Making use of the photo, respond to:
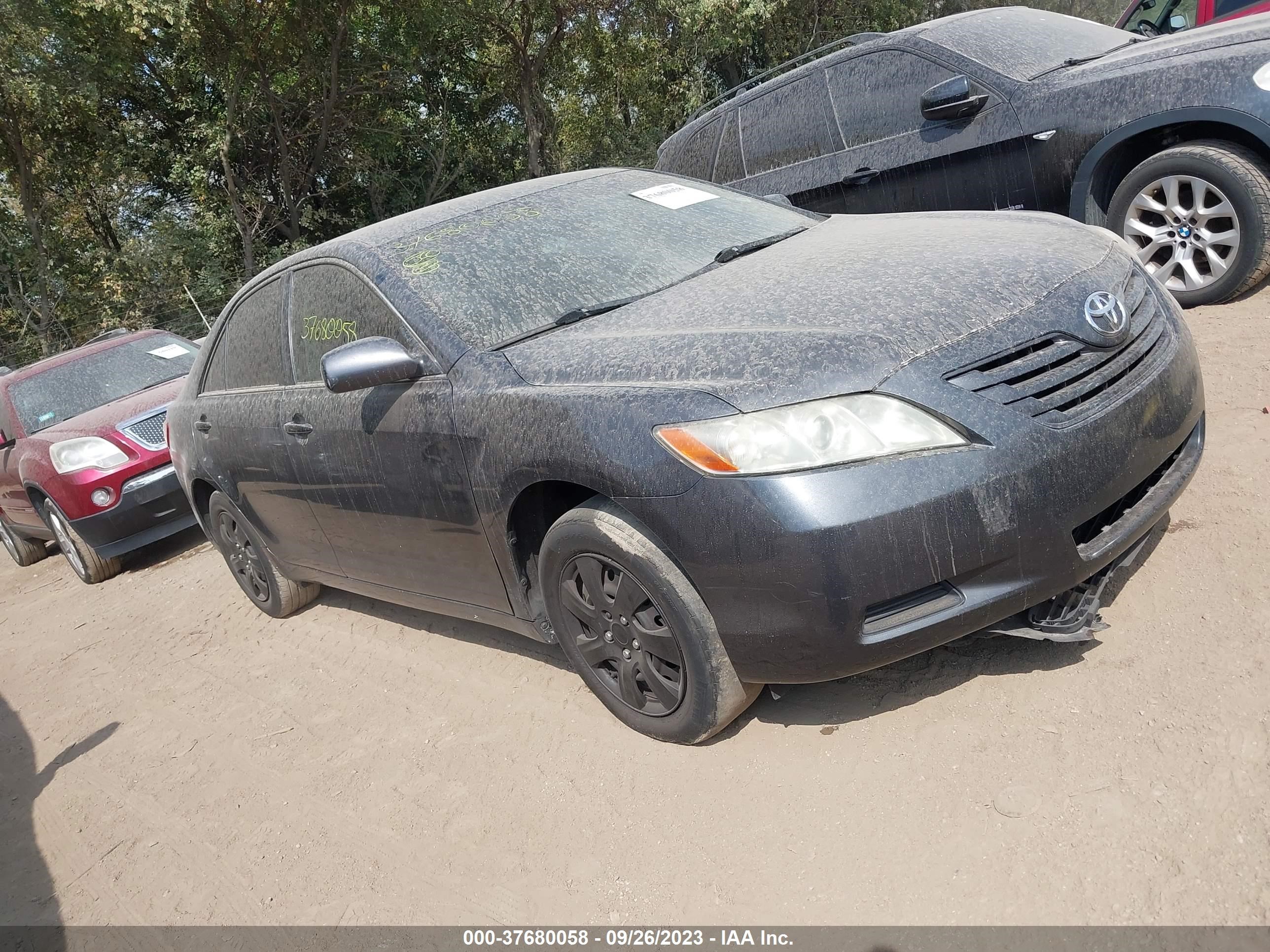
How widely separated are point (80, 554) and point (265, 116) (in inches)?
597

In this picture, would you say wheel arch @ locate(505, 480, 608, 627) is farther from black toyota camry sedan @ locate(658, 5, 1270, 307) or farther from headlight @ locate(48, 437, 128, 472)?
headlight @ locate(48, 437, 128, 472)

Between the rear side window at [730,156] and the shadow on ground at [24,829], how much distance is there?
194 inches

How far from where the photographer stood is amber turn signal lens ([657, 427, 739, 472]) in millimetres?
2287

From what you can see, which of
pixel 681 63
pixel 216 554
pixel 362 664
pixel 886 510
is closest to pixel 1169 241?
pixel 886 510

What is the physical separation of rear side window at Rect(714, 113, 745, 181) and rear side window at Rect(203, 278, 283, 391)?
139 inches

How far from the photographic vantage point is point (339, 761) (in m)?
3.42

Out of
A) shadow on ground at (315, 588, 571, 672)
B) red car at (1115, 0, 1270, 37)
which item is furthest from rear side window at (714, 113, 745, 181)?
shadow on ground at (315, 588, 571, 672)

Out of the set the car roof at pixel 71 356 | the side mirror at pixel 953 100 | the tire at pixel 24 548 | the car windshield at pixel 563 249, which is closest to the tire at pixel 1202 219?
the side mirror at pixel 953 100

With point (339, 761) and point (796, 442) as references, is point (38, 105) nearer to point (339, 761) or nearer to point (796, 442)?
point (339, 761)

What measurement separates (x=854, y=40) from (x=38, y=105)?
15.1 m

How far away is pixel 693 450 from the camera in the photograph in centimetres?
232

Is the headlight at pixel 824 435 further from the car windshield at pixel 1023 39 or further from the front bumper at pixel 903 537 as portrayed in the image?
the car windshield at pixel 1023 39

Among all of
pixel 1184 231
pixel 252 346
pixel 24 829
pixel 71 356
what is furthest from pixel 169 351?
pixel 1184 231

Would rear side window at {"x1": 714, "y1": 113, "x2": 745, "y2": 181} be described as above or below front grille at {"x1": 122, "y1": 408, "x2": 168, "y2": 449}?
above
